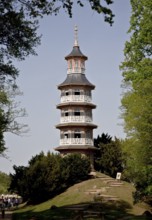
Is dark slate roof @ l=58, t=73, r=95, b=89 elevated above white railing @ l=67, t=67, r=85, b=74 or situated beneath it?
situated beneath

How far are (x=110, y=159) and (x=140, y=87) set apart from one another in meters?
31.0

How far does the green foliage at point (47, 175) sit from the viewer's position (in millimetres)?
43625

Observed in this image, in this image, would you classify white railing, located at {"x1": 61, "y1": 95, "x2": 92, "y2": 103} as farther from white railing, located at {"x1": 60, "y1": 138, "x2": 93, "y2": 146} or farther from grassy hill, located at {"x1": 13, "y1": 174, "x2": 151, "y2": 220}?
grassy hill, located at {"x1": 13, "y1": 174, "x2": 151, "y2": 220}

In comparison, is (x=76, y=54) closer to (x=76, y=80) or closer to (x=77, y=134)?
(x=76, y=80)

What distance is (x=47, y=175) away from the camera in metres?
44.5

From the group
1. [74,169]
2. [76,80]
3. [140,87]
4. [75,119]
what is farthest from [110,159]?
[140,87]

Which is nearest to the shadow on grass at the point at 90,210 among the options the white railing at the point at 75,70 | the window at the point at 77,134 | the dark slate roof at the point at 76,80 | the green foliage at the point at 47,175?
the green foliage at the point at 47,175

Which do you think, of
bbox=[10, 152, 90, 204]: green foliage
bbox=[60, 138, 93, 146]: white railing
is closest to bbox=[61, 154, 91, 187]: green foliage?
bbox=[10, 152, 90, 204]: green foliage

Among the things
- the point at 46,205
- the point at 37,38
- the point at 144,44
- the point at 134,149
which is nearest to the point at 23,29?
the point at 37,38

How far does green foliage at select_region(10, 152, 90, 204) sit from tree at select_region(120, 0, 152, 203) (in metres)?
12.4

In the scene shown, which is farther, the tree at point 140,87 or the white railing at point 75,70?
the white railing at point 75,70

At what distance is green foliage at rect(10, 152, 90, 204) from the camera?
43.6 metres

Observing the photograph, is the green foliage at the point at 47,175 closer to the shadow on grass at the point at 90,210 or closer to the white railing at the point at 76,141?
the white railing at the point at 76,141

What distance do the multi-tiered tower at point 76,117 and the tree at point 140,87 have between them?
19608 mm
